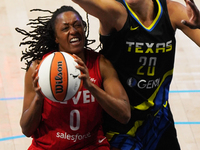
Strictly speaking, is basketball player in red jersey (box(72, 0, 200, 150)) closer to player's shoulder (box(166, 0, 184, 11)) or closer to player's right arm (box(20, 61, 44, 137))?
player's shoulder (box(166, 0, 184, 11))

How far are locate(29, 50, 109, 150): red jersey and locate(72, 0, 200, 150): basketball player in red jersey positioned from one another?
146 mm

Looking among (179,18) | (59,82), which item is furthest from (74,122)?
(179,18)

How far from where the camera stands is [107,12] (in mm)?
2227

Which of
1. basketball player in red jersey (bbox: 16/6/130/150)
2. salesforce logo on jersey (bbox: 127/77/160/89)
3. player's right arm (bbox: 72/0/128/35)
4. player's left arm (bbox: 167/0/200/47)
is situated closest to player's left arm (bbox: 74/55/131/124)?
basketball player in red jersey (bbox: 16/6/130/150)

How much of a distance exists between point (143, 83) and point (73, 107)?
481 mm

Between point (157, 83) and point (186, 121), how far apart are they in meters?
1.50

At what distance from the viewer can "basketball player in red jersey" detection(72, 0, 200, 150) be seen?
235 cm

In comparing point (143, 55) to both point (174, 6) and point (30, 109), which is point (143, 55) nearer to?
point (174, 6)

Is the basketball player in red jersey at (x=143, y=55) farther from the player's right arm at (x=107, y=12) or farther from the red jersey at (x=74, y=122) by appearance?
the red jersey at (x=74, y=122)

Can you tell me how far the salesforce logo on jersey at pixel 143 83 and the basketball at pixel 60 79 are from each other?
484 mm

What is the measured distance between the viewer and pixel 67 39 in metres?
2.37

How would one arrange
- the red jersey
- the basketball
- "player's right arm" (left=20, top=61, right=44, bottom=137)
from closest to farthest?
1. the basketball
2. "player's right arm" (left=20, top=61, right=44, bottom=137)
3. the red jersey

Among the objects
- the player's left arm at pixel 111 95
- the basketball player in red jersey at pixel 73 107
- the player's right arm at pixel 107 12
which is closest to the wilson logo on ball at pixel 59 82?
the player's left arm at pixel 111 95

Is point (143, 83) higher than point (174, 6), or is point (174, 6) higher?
point (174, 6)
